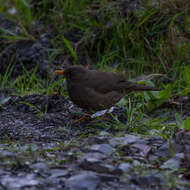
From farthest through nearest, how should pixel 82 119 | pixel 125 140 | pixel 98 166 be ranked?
1. pixel 82 119
2. pixel 125 140
3. pixel 98 166

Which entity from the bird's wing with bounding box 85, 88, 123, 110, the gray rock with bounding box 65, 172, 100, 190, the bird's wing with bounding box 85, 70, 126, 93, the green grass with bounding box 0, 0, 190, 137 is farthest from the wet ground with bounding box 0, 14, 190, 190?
the green grass with bounding box 0, 0, 190, 137

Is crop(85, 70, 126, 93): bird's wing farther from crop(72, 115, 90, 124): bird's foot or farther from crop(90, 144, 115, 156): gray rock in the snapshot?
crop(90, 144, 115, 156): gray rock

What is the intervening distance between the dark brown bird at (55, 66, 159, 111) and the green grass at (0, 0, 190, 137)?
44 centimetres

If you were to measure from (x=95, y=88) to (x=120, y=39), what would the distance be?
184cm

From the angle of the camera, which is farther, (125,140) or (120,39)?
(120,39)

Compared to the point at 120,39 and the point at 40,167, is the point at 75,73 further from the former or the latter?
the point at 40,167

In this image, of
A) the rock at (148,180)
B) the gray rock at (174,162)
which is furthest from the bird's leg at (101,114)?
the rock at (148,180)

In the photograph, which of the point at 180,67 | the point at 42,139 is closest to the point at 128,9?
the point at 180,67

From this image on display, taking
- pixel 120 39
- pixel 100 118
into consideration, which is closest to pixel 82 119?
pixel 100 118

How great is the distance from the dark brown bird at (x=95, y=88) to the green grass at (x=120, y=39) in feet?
1.45

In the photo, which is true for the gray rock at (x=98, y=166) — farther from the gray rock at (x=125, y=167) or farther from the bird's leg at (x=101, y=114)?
the bird's leg at (x=101, y=114)

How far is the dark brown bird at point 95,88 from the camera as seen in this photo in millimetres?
4492

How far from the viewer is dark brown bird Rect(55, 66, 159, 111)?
4492mm

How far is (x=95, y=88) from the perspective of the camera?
183 inches
